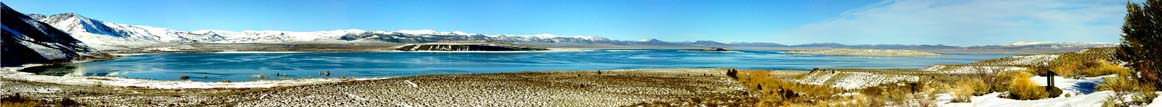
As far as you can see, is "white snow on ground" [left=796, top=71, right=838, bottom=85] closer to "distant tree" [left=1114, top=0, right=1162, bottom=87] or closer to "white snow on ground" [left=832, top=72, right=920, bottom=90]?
"white snow on ground" [left=832, top=72, right=920, bottom=90]

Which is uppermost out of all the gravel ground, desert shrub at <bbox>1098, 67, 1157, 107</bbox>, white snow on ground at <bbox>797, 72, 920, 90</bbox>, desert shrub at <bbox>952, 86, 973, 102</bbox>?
desert shrub at <bbox>1098, 67, 1157, 107</bbox>

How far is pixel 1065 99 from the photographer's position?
15742mm

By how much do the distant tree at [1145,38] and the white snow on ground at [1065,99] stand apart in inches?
39.2

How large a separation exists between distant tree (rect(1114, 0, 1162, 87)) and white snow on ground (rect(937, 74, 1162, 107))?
3.27ft

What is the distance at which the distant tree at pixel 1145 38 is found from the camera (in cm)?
1567

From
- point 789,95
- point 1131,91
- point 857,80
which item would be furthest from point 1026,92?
point 857,80

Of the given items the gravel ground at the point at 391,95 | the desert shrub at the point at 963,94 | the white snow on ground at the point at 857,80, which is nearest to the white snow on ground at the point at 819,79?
the white snow on ground at the point at 857,80

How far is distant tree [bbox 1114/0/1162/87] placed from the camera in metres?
15.7

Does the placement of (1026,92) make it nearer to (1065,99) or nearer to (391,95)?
(1065,99)

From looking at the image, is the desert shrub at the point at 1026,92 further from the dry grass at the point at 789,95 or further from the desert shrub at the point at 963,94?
the dry grass at the point at 789,95

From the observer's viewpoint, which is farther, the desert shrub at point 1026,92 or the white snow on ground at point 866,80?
the white snow on ground at point 866,80

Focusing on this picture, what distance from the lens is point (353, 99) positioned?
28.5 meters

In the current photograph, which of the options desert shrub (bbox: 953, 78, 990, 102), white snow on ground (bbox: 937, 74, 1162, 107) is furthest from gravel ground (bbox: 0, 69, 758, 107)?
white snow on ground (bbox: 937, 74, 1162, 107)

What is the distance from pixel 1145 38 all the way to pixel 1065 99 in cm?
287
